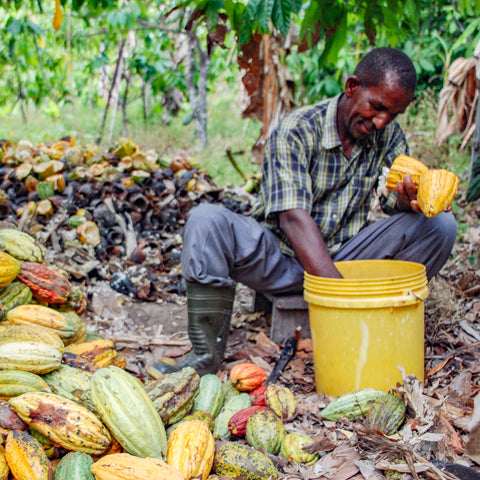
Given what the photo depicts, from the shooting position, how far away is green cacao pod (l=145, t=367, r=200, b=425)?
1820 millimetres

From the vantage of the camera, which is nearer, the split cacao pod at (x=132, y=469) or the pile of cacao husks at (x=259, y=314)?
the split cacao pod at (x=132, y=469)

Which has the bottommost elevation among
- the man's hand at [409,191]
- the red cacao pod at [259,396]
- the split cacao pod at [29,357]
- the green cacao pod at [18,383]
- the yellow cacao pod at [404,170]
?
the red cacao pod at [259,396]

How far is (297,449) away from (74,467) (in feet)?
2.50

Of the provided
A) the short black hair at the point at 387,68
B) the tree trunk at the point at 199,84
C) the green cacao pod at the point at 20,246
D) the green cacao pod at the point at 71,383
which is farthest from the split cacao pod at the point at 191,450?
the tree trunk at the point at 199,84

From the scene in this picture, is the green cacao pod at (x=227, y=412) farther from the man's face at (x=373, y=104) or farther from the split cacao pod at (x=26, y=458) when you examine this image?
the man's face at (x=373, y=104)

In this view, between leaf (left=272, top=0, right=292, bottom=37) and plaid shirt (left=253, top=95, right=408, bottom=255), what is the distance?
2.00ft

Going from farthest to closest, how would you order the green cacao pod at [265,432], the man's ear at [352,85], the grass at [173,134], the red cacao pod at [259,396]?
the grass at [173,134] < the man's ear at [352,85] < the red cacao pod at [259,396] < the green cacao pod at [265,432]

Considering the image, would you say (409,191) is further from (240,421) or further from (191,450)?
(191,450)

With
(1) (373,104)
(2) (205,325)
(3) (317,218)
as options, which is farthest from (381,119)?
(2) (205,325)

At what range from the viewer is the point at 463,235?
172 inches

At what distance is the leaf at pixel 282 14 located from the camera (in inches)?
84.0

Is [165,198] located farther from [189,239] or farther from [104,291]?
[189,239]

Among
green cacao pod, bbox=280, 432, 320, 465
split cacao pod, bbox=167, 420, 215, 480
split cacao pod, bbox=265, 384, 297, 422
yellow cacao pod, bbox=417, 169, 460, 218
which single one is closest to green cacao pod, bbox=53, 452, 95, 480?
split cacao pod, bbox=167, 420, 215, 480

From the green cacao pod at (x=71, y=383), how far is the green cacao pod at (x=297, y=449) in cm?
72
